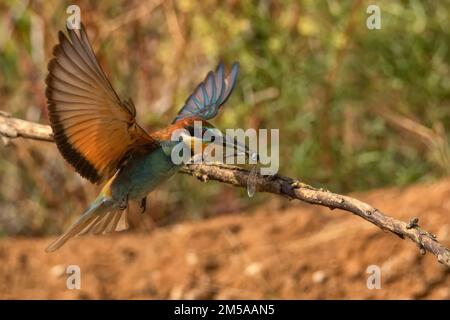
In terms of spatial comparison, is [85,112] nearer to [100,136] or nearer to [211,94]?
[100,136]

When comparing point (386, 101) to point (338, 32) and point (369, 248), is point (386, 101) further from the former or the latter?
point (369, 248)

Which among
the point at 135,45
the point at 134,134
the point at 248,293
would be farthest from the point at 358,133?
the point at 134,134

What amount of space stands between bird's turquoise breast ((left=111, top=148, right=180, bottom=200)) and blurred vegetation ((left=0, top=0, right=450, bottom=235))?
6.32 feet

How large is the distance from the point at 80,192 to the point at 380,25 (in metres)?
1.89

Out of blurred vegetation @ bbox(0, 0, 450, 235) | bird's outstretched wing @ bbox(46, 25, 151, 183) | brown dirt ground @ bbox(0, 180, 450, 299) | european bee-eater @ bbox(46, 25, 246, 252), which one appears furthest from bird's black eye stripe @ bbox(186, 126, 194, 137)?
blurred vegetation @ bbox(0, 0, 450, 235)

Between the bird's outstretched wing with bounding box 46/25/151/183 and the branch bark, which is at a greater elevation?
the bird's outstretched wing with bounding box 46/25/151/183

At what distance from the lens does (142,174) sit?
2.42 metres

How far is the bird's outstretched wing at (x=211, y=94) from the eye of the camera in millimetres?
2729

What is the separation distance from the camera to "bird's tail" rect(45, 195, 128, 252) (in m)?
2.50

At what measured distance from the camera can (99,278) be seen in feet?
11.7

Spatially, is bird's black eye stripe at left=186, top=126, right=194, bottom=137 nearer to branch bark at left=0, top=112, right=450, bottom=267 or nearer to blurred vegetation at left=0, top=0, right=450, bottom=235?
branch bark at left=0, top=112, right=450, bottom=267

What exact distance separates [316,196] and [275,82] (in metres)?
2.30

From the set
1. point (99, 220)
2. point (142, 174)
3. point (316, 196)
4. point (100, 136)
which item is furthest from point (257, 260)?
point (316, 196)

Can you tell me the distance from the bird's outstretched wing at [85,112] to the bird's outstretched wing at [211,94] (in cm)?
39
